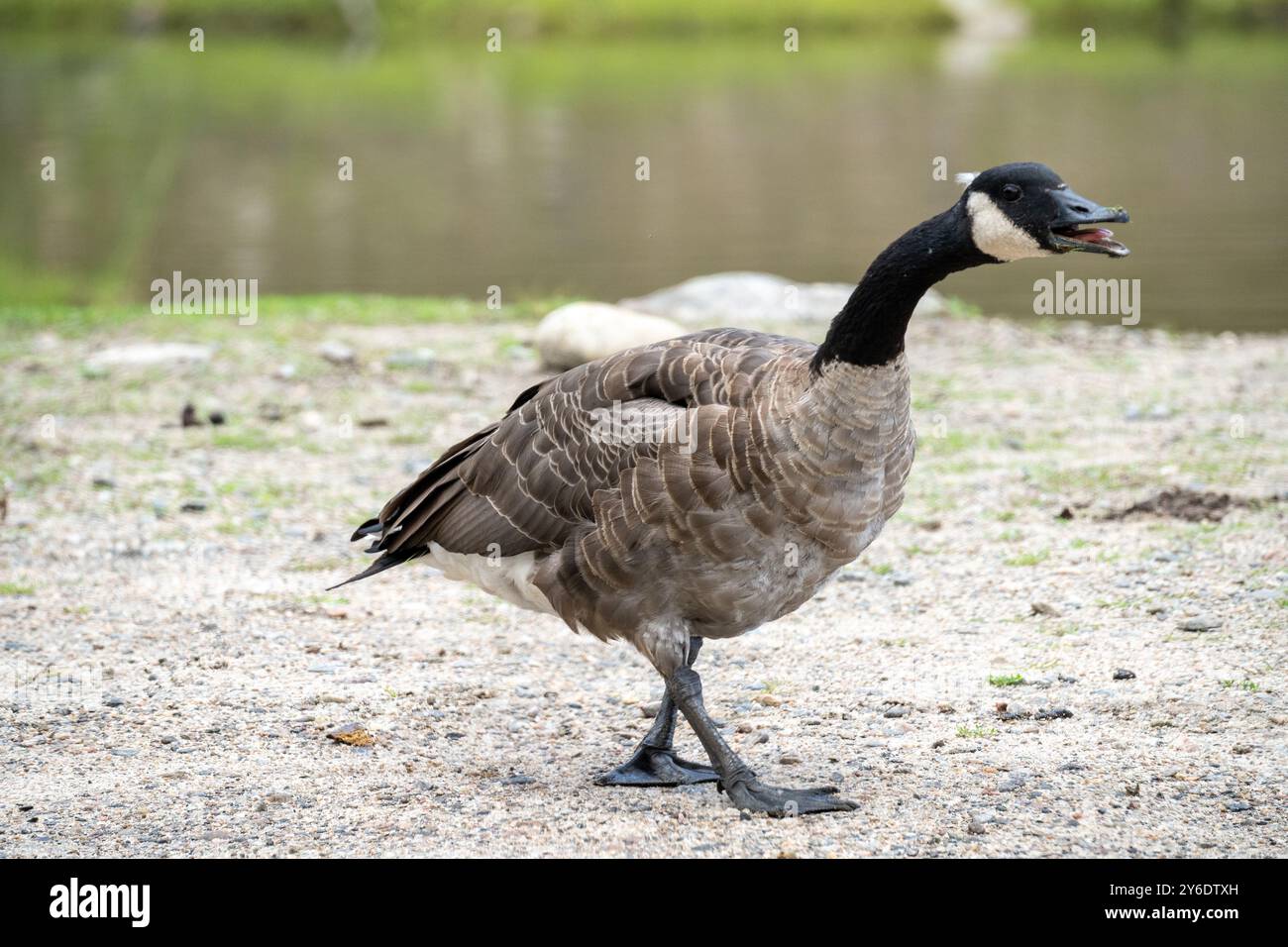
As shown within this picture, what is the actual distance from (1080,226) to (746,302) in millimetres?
9604

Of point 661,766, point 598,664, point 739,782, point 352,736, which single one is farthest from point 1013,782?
point 352,736

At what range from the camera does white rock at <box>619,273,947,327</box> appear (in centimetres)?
1370

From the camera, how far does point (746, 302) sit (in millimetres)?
14062

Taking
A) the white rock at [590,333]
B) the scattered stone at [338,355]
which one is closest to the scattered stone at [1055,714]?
the white rock at [590,333]

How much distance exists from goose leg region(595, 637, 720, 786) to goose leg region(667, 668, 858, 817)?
308mm

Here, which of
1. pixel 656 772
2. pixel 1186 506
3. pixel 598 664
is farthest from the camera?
pixel 1186 506

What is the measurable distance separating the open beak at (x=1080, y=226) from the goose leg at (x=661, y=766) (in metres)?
2.03

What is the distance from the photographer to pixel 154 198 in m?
25.0

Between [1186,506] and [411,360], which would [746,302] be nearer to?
[411,360]

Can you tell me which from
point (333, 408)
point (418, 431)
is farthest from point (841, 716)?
point (333, 408)

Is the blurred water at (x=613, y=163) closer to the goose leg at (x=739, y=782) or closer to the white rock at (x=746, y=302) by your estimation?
the white rock at (x=746, y=302)

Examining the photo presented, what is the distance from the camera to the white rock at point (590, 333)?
11461 mm

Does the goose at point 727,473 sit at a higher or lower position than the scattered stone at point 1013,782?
higher

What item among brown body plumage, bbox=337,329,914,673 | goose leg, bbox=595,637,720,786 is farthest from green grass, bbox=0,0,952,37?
goose leg, bbox=595,637,720,786
